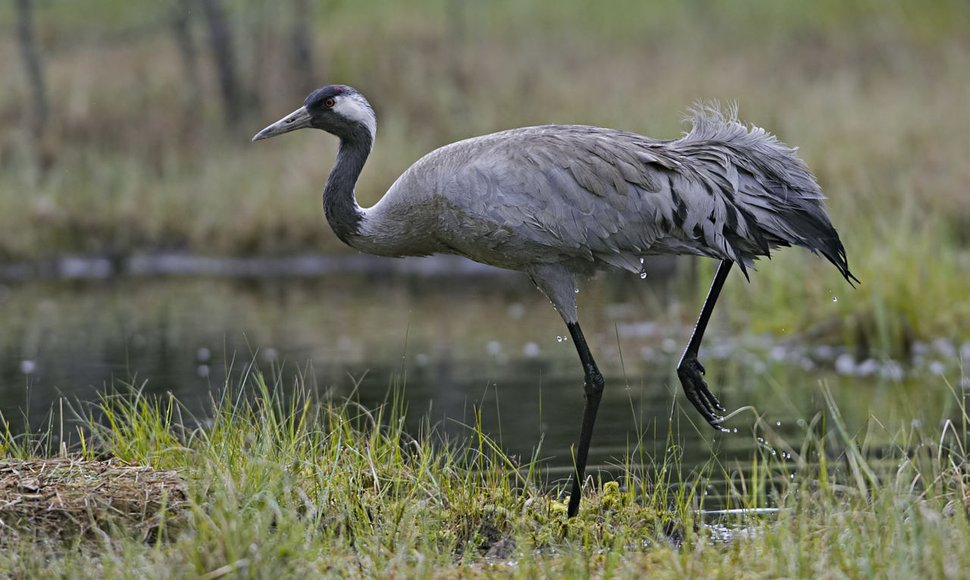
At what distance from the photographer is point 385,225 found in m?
5.88

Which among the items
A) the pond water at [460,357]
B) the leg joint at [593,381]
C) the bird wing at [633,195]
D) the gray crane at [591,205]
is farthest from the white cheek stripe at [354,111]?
the leg joint at [593,381]

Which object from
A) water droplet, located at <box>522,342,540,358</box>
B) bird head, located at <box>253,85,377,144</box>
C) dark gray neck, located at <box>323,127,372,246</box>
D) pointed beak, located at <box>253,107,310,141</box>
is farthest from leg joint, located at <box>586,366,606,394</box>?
water droplet, located at <box>522,342,540,358</box>

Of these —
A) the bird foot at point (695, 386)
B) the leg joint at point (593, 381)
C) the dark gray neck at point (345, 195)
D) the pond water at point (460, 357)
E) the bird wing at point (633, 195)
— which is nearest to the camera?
the bird wing at point (633, 195)

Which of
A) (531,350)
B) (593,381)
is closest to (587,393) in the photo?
(593,381)

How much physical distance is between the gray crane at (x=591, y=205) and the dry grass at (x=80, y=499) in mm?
1479

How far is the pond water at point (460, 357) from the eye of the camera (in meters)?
7.89

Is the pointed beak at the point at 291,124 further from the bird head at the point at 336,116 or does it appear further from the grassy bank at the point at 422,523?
the grassy bank at the point at 422,523

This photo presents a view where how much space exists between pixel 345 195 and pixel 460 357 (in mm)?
4781

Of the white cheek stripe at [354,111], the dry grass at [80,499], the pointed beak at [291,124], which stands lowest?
the dry grass at [80,499]

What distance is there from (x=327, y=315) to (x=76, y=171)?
22.2ft

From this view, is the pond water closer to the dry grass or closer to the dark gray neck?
the dark gray neck

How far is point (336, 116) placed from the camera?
244 inches

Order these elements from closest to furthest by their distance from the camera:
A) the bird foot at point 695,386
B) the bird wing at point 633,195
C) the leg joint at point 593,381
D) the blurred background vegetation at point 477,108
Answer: the bird wing at point 633,195 → the leg joint at point 593,381 → the bird foot at point 695,386 → the blurred background vegetation at point 477,108

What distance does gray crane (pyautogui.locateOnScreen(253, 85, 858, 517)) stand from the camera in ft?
18.4
